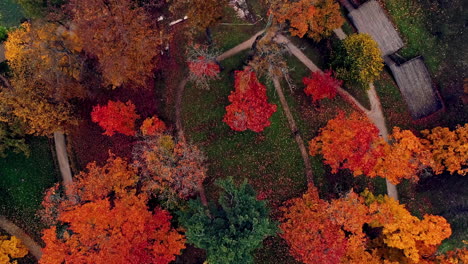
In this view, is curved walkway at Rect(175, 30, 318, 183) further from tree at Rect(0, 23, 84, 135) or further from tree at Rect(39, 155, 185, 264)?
tree at Rect(0, 23, 84, 135)

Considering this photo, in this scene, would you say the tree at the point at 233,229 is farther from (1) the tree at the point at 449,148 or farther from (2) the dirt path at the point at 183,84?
(1) the tree at the point at 449,148

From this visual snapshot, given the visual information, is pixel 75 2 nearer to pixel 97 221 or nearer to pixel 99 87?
pixel 99 87

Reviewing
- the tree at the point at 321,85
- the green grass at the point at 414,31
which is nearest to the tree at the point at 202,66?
the tree at the point at 321,85

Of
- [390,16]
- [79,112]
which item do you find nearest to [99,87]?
[79,112]

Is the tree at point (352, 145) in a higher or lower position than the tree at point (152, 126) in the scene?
lower

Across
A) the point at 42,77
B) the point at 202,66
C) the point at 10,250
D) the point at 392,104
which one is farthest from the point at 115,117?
the point at 392,104

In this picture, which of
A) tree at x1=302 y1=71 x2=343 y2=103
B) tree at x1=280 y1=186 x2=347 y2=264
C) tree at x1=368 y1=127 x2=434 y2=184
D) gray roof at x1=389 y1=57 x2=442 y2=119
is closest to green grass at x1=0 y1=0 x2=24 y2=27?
tree at x1=302 y1=71 x2=343 y2=103

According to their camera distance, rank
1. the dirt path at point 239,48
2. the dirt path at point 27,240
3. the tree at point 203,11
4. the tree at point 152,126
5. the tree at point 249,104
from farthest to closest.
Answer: the dirt path at point 27,240, the dirt path at point 239,48, the tree at point 152,126, the tree at point 249,104, the tree at point 203,11
